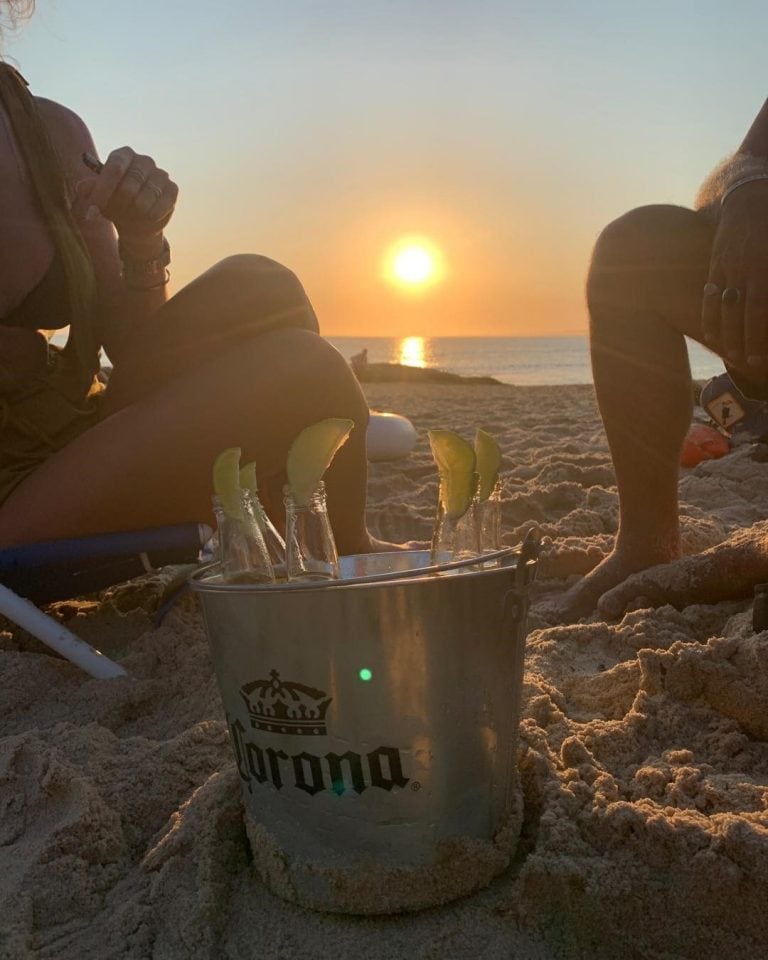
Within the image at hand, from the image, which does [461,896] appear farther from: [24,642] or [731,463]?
[731,463]

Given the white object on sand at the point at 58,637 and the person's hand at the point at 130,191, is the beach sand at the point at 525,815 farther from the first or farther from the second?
the person's hand at the point at 130,191

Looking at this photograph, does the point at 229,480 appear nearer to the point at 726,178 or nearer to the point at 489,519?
the point at 489,519

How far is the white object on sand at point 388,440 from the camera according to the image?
3678 millimetres

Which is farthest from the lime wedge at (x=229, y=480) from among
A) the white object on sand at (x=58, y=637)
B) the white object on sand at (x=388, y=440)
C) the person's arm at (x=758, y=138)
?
the white object on sand at (x=388, y=440)

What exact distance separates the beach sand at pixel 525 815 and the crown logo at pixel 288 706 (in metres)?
0.20

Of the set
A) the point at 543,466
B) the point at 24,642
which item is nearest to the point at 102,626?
the point at 24,642

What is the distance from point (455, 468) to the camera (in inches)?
39.6

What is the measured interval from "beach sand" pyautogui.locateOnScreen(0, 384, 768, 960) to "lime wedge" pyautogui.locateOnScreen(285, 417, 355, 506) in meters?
0.39

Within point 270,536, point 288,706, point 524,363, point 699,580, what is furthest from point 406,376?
point 524,363

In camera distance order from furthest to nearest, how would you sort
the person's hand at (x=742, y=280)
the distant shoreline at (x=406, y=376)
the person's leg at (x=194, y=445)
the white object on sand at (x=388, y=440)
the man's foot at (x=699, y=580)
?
the distant shoreline at (x=406, y=376) → the white object on sand at (x=388, y=440) → the person's leg at (x=194, y=445) → the man's foot at (x=699, y=580) → the person's hand at (x=742, y=280)

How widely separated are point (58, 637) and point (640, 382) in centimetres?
130

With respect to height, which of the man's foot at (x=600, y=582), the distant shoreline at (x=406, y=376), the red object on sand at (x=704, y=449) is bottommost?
the man's foot at (x=600, y=582)

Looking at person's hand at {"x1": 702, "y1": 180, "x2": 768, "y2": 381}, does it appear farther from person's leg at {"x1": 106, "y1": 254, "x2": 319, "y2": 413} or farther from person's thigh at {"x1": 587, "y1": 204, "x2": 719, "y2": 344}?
person's leg at {"x1": 106, "y1": 254, "x2": 319, "y2": 413}

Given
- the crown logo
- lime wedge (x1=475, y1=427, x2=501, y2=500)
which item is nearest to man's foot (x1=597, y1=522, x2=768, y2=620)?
lime wedge (x1=475, y1=427, x2=501, y2=500)
